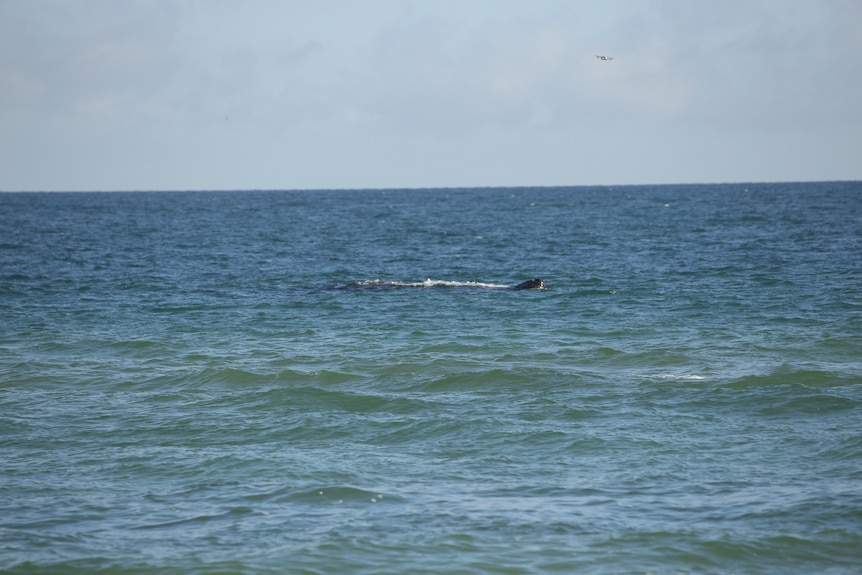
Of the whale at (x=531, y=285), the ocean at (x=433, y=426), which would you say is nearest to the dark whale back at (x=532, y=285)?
the whale at (x=531, y=285)

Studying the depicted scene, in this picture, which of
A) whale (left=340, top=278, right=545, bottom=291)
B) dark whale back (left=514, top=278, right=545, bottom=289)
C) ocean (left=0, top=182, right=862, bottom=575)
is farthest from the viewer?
whale (left=340, top=278, right=545, bottom=291)

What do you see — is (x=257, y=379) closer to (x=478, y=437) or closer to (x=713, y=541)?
(x=478, y=437)

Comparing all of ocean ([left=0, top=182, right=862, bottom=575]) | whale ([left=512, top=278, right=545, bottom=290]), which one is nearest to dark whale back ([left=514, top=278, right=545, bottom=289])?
whale ([left=512, top=278, right=545, bottom=290])

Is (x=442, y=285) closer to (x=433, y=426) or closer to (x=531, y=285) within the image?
(x=531, y=285)

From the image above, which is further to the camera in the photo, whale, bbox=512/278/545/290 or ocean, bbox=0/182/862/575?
whale, bbox=512/278/545/290

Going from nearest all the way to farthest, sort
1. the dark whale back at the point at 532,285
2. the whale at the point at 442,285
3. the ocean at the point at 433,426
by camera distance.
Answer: the ocean at the point at 433,426 → the dark whale back at the point at 532,285 → the whale at the point at 442,285

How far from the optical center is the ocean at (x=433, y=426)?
34.7ft

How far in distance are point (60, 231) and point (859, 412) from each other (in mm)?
65678

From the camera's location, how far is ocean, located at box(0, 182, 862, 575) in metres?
10.6

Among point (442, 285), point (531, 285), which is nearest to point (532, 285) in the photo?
point (531, 285)

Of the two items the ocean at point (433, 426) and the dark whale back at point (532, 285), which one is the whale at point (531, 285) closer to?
the dark whale back at point (532, 285)

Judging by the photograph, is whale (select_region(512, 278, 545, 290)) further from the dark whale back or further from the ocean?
the ocean

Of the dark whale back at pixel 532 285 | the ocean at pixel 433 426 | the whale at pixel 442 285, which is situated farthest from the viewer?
the whale at pixel 442 285

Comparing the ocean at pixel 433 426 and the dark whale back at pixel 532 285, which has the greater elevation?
the dark whale back at pixel 532 285
